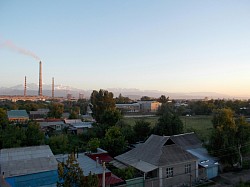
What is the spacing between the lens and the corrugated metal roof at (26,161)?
549 inches

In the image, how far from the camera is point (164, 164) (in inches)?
610

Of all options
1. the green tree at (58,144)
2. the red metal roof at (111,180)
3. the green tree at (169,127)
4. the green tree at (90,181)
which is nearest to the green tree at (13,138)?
the green tree at (58,144)

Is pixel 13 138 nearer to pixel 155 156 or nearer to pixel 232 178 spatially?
pixel 155 156

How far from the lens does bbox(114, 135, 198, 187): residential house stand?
15398mm

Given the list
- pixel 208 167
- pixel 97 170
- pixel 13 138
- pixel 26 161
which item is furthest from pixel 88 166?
pixel 13 138

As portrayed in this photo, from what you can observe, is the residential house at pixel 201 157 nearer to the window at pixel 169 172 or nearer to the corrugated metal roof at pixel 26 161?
the window at pixel 169 172

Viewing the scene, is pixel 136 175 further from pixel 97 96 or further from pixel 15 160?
pixel 97 96

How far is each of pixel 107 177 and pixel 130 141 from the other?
40.9 ft

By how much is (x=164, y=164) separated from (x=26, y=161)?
8.57 meters

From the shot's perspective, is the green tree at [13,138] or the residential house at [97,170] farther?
the green tree at [13,138]

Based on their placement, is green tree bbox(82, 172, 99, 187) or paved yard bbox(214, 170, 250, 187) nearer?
green tree bbox(82, 172, 99, 187)

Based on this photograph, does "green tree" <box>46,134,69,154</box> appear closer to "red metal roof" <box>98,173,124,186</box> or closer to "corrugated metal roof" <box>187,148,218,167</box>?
"red metal roof" <box>98,173,124,186</box>

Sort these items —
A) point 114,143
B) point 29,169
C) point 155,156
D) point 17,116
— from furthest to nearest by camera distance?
1. point 17,116
2. point 114,143
3. point 155,156
4. point 29,169

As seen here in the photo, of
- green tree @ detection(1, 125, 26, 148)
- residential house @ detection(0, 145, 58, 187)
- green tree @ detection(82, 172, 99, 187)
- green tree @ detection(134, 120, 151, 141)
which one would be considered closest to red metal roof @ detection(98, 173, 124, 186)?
residential house @ detection(0, 145, 58, 187)
